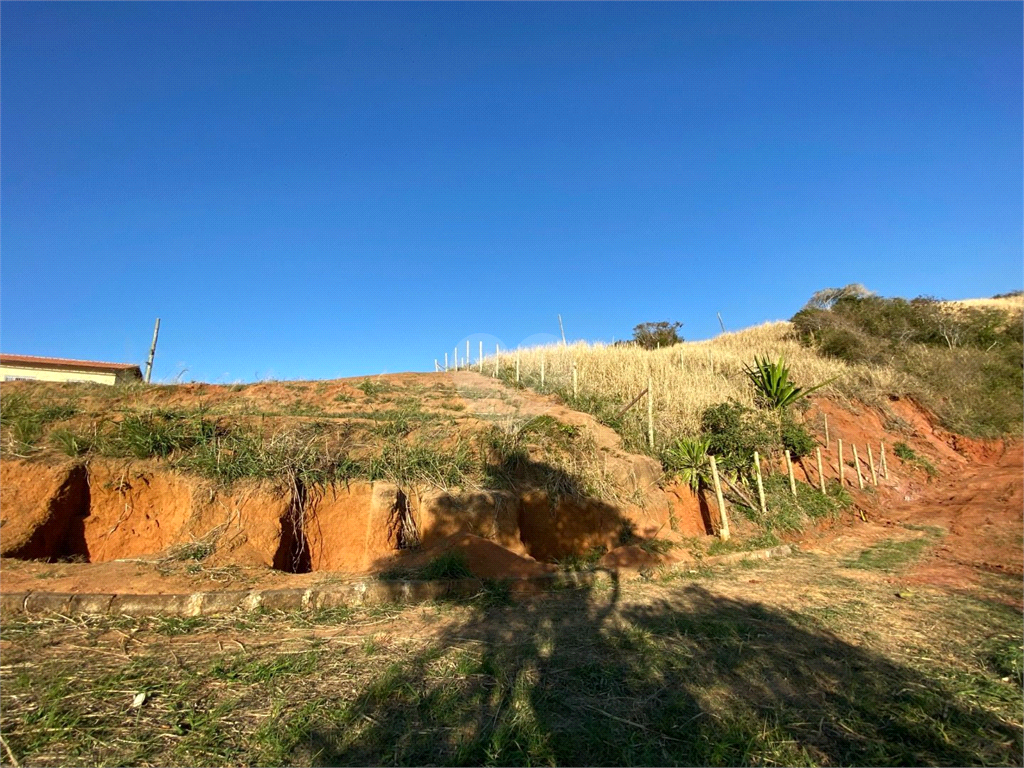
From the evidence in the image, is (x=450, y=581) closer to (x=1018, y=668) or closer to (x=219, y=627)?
(x=219, y=627)

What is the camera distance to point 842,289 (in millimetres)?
28266

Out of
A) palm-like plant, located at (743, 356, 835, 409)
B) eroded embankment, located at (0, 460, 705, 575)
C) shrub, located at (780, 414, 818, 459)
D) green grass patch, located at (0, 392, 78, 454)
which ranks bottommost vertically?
eroded embankment, located at (0, 460, 705, 575)

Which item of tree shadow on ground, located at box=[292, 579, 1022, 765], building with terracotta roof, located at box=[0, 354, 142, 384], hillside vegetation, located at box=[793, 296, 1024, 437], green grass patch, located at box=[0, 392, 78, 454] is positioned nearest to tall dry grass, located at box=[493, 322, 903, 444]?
hillside vegetation, located at box=[793, 296, 1024, 437]

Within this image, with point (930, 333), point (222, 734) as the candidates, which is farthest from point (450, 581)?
point (930, 333)

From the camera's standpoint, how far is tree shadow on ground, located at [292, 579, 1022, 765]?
2.52m

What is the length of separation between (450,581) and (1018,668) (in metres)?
4.31

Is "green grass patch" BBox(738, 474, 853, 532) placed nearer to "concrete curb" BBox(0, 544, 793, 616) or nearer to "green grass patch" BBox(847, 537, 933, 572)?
"green grass patch" BBox(847, 537, 933, 572)

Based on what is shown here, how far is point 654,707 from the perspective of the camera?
2936 mm

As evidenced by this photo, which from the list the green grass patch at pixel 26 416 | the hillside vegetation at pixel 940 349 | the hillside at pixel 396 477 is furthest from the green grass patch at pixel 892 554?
the hillside vegetation at pixel 940 349

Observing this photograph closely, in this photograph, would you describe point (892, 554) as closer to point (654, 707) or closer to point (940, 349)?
point (654, 707)

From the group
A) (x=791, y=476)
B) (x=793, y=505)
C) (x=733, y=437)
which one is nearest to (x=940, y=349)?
→ (x=791, y=476)

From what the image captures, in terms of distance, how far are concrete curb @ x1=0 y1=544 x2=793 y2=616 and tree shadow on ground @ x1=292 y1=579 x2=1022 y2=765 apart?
39.4 inches

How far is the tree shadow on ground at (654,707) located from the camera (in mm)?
2516

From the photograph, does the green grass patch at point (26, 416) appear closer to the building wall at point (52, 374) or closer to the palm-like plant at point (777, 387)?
the palm-like plant at point (777, 387)
